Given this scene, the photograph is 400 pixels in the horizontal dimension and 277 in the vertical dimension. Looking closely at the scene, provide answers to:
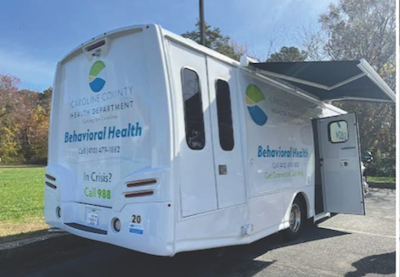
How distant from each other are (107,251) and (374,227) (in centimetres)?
501

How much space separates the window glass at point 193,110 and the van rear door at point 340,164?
3.70 metres

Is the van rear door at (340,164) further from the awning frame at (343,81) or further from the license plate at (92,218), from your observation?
the license plate at (92,218)

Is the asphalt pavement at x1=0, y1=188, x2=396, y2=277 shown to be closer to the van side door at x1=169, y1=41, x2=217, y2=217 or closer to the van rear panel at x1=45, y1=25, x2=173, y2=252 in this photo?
the van rear panel at x1=45, y1=25, x2=173, y2=252

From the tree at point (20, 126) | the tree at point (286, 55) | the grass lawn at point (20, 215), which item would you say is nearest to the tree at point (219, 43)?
the tree at point (286, 55)

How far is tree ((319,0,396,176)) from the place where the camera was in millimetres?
16594

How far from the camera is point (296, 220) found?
19.2 ft

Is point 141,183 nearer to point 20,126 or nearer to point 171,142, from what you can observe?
point 171,142

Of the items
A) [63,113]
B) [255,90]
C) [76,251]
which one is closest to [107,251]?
[76,251]

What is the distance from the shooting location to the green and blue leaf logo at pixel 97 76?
405 centimetres

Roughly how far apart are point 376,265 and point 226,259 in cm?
200

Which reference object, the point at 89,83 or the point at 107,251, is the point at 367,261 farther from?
the point at 89,83

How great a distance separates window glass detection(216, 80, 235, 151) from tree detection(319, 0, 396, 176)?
14293 millimetres

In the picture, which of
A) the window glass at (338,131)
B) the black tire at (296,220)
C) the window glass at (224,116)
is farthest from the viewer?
the window glass at (338,131)

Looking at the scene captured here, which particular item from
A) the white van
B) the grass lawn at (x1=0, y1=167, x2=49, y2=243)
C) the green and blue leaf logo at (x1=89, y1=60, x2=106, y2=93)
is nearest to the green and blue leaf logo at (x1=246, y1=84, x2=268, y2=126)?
the white van
